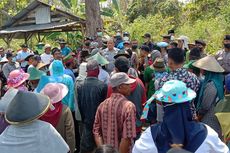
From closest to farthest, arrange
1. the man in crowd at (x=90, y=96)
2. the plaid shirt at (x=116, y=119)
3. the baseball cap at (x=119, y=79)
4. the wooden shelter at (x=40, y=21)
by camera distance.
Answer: the plaid shirt at (x=116, y=119) → the baseball cap at (x=119, y=79) → the man in crowd at (x=90, y=96) → the wooden shelter at (x=40, y=21)

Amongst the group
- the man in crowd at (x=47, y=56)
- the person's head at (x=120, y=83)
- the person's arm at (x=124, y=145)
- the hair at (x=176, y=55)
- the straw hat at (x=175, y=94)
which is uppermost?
the hair at (x=176, y=55)

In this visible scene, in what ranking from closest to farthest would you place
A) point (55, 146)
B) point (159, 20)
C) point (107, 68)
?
point (55, 146) < point (107, 68) < point (159, 20)

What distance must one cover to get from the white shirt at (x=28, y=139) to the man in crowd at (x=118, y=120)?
107 cm

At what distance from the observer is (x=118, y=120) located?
382cm

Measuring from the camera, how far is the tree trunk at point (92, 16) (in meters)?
13.2

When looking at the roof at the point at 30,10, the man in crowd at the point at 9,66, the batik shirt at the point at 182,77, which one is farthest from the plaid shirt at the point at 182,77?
the roof at the point at 30,10

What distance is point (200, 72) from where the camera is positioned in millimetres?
5230

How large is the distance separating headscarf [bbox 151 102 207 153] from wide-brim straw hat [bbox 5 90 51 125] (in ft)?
3.15

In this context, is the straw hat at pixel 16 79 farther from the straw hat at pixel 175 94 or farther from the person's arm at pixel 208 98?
the straw hat at pixel 175 94

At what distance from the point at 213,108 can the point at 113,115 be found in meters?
1.37

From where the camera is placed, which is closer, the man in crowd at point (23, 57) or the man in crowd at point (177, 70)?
the man in crowd at point (177, 70)

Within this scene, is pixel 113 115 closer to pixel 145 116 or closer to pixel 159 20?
pixel 145 116

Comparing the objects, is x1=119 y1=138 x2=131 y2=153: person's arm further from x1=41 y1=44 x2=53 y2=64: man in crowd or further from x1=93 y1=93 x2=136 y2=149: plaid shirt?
x1=41 y1=44 x2=53 y2=64: man in crowd

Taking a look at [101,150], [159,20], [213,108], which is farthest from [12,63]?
[159,20]
